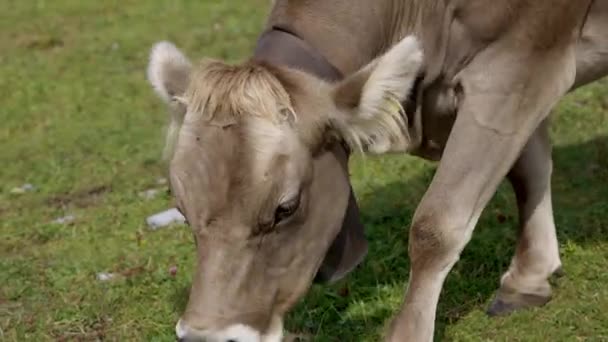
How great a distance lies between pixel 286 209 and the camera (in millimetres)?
4012

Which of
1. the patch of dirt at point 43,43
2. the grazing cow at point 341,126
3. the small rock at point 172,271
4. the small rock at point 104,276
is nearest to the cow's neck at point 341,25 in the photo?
the grazing cow at point 341,126

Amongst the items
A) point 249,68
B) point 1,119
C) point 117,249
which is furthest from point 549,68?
point 1,119

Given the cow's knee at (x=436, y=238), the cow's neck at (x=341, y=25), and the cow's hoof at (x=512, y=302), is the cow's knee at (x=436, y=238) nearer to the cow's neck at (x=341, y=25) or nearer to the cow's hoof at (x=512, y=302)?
the cow's neck at (x=341, y=25)

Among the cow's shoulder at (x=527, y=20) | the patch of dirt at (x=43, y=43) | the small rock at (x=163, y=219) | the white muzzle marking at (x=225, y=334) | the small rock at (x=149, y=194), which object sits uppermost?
the cow's shoulder at (x=527, y=20)

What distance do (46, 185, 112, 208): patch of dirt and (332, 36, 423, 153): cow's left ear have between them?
386 cm

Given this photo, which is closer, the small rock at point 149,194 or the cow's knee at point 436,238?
the cow's knee at point 436,238

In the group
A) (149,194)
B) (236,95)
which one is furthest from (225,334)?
(149,194)

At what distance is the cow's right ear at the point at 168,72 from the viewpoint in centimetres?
437

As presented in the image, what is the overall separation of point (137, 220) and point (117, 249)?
1.74ft

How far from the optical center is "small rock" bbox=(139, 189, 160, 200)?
296 inches

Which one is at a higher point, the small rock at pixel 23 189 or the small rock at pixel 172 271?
the small rock at pixel 172 271

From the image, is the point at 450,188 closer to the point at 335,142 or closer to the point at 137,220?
the point at 335,142

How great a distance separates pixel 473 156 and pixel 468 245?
1.46 metres

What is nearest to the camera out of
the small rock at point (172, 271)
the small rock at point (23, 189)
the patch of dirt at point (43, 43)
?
the small rock at point (172, 271)
